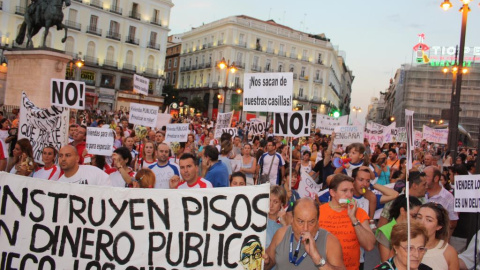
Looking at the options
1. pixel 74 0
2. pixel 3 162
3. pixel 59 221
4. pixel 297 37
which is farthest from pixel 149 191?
pixel 297 37

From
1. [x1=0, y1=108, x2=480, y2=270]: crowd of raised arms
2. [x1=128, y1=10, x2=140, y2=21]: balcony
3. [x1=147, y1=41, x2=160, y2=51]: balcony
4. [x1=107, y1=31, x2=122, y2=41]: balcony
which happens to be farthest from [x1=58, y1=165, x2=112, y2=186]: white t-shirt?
[x1=147, y1=41, x2=160, y2=51]: balcony

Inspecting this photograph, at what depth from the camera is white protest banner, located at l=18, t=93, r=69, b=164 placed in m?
7.67

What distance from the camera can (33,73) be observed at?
17.5m

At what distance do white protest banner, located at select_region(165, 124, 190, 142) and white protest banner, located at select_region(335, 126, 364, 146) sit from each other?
377cm

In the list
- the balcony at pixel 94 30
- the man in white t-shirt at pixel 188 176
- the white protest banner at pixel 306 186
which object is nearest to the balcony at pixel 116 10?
the balcony at pixel 94 30

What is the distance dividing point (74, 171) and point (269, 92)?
335 centimetres

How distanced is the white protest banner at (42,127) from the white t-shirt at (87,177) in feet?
7.63

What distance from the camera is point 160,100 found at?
5603 centimetres

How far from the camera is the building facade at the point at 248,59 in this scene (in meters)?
65.9

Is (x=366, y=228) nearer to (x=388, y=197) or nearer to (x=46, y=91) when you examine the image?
(x=388, y=197)

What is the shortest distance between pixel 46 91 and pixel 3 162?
461 inches

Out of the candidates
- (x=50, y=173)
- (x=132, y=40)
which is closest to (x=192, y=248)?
(x=50, y=173)

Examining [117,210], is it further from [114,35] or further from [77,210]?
[114,35]

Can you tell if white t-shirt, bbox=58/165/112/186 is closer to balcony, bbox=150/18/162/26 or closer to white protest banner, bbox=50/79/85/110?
white protest banner, bbox=50/79/85/110
